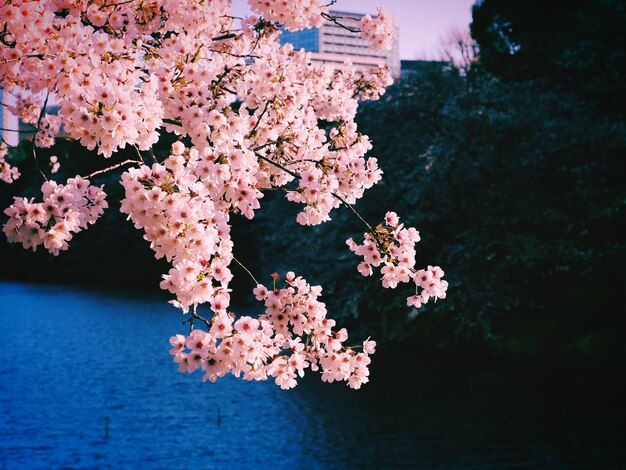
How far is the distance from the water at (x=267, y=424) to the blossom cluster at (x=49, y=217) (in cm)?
1011

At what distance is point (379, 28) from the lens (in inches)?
304

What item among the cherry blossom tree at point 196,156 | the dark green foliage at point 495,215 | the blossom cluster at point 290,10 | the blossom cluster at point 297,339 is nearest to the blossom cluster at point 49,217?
the cherry blossom tree at point 196,156

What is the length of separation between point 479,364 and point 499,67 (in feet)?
48.7

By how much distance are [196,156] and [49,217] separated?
3.35 ft

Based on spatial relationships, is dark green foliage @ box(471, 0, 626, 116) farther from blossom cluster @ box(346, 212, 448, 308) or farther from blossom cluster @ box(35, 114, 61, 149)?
blossom cluster @ box(346, 212, 448, 308)

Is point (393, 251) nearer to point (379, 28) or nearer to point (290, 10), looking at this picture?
point (290, 10)

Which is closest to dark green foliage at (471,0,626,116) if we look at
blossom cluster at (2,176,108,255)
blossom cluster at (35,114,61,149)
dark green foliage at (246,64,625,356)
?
dark green foliage at (246,64,625,356)

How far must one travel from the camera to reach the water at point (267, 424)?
44.9 feet

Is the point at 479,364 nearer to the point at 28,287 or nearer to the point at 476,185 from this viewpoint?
the point at 476,185

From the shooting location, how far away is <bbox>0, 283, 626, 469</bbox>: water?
13695 mm

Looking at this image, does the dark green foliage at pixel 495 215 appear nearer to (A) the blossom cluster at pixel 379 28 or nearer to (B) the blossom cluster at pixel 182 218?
(A) the blossom cluster at pixel 379 28

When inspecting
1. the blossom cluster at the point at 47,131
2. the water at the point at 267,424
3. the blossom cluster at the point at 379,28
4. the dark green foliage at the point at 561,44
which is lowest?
the water at the point at 267,424

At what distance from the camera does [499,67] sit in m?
28.8

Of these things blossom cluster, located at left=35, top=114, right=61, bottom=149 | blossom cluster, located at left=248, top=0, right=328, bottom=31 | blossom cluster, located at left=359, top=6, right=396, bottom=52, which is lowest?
blossom cluster, located at left=248, top=0, right=328, bottom=31
